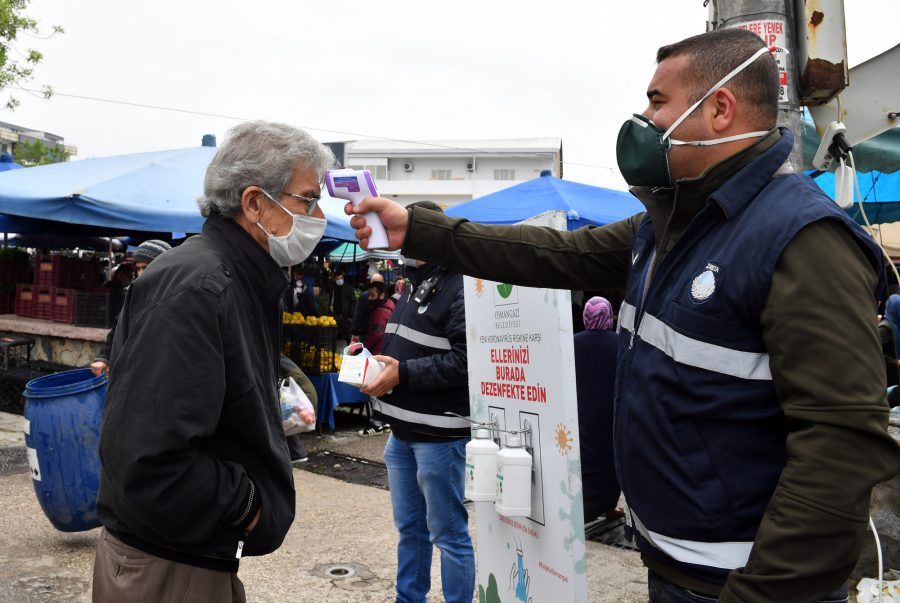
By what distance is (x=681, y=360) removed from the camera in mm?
1701

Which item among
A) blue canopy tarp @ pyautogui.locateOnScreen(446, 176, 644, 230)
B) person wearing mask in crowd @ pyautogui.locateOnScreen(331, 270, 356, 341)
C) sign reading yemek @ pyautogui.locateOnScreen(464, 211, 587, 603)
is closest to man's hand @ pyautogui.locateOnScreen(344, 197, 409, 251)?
sign reading yemek @ pyautogui.locateOnScreen(464, 211, 587, 603)

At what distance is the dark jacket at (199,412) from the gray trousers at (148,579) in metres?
0.03

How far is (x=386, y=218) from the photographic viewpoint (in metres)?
2.53

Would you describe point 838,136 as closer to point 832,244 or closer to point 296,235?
point 832,244

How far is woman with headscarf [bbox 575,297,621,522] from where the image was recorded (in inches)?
199

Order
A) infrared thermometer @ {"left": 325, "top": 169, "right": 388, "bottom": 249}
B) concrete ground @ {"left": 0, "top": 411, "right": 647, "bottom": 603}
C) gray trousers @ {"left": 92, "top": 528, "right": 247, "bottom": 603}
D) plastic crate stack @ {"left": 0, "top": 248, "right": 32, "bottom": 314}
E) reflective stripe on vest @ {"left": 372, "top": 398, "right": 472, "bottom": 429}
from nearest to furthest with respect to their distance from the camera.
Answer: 1. gray trousers @ {"left": 92, "top": 528, "right": 247, "bottom": 603}
2. infrared thermometer @ {"left": 325, "top": 169, "right": 388, "bottom": 249}
3. reflective stripe on vest @ {"left": 372, "top": 398, "right": 472, "bottom": 429}
4. concrete ground @ {"left": 0, "top": 411, "right": 647, "bottom": 603}
5. plastic crate stack @ {"left": 0, "top": 248, "right": 32, "bottom": 314}

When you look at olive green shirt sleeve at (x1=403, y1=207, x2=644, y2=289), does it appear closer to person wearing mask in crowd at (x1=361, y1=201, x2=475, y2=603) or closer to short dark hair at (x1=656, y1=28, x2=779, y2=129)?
short dark hair at (x1=656, y1=28, x2=779, y2=129)

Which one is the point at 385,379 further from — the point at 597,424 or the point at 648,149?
the point at 648,149

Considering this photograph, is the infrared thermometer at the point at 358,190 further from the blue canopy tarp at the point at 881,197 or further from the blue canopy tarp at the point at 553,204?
the blue canopy tarp at the point at 881,197

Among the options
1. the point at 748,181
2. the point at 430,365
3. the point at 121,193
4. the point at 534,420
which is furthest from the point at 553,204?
the point at 748,181

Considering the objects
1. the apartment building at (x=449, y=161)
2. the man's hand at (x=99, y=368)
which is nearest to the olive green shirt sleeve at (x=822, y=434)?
the man's hand at (x=99, y=368)

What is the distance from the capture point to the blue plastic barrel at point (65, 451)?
16.4 ft

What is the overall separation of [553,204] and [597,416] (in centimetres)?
446

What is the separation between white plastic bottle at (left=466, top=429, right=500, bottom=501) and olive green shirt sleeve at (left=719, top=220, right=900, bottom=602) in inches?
64.8
